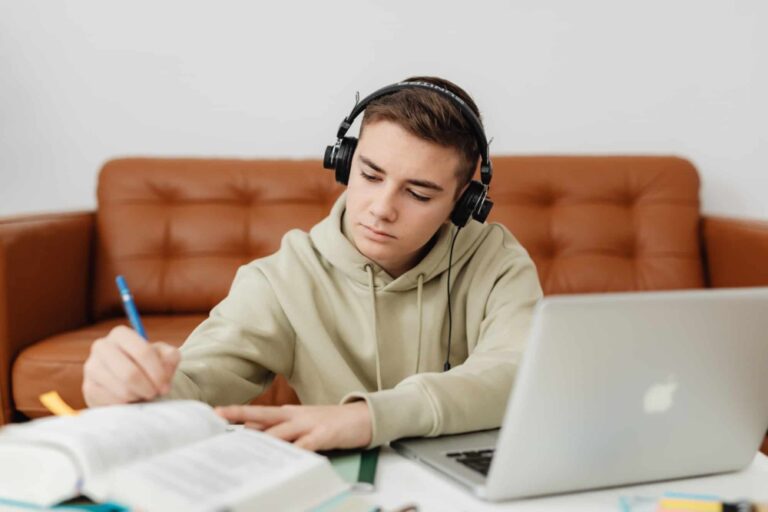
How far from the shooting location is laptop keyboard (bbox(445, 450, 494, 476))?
30.3 inches

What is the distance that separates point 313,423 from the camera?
0.81 meters

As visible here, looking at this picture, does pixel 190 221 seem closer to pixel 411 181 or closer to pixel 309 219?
pixel 309 219

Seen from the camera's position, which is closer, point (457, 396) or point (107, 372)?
point (107, 372)

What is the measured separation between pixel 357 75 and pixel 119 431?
212cm

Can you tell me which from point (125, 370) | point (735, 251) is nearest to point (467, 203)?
point (125, 370)

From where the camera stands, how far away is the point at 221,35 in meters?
2.63

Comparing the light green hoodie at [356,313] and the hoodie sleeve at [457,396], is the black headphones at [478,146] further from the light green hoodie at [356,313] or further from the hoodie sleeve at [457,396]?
the hoodie sleeve at [457,396]

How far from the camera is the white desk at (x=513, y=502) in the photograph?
27.3 inches

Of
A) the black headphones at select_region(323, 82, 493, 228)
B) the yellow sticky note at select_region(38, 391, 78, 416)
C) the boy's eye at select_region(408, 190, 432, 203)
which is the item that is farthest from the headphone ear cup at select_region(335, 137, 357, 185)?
the yellow sticky note at select_region(38, 391, 78, 416)

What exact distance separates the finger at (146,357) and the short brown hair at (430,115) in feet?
1.76

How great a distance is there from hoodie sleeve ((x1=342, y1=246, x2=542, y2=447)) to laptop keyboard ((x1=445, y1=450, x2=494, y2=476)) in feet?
0.19

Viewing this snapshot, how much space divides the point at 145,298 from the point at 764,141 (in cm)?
200

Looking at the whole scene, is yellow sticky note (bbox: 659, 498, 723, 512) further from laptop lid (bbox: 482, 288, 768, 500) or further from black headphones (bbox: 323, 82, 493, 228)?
black headphones (bbox: 323, 82, 493, 228)

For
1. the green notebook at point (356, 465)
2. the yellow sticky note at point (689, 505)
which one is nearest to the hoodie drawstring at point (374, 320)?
the green notebook at point (356, 465)
